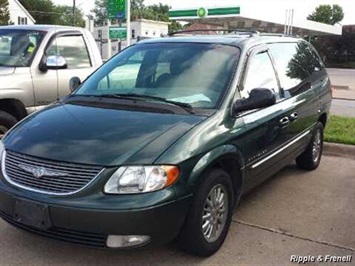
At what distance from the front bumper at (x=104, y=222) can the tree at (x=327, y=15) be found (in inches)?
3441

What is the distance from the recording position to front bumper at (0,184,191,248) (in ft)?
10.7

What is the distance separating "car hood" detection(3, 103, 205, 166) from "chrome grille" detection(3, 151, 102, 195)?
5cm

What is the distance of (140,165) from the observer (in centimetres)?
338

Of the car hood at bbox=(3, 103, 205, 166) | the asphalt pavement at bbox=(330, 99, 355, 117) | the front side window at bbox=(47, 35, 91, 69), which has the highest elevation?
the front side window at bbox=(47, 35, 91, 69)

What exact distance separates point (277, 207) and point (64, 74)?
3.67m

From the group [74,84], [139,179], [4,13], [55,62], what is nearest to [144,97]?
[74,84]

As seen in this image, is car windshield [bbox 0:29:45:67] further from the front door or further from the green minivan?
the front door

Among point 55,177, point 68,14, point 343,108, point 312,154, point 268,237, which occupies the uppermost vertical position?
point 55,177

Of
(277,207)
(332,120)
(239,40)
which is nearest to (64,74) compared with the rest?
(239,40)

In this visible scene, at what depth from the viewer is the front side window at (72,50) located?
717 cm

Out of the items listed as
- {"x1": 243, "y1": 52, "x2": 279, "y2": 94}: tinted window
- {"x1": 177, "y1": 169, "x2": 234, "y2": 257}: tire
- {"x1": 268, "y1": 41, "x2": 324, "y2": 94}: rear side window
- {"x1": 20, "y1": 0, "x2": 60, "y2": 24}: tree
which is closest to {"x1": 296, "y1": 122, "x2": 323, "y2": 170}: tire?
{"x1": 268, "y1": 41, "x2": 324, "y2": 94}: rear side window

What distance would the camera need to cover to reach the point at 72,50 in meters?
7.45

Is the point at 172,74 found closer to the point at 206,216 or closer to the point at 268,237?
the point at 206,216

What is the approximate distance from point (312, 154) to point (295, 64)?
4.38ft
